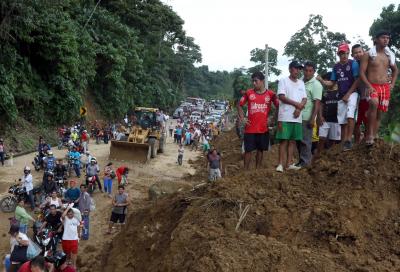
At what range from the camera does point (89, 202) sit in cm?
1132

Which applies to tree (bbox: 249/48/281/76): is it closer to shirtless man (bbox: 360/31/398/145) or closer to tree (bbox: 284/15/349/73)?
tree (bbox: 284/15/349/73)

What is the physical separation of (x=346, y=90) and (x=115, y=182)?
12.4 meters

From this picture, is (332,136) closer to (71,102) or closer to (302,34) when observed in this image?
(71,102)

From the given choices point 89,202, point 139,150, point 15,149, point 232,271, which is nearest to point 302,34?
point 139,150

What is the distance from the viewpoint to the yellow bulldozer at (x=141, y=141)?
68.6 feet

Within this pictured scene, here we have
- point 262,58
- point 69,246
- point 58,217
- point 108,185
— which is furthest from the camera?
point 262,58

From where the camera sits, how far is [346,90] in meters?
6.70

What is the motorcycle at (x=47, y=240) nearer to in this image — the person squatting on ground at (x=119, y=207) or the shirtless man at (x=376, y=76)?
the person squatting on ground at (x=119, y=207)

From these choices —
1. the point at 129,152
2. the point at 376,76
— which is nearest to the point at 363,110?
the point at 376,76

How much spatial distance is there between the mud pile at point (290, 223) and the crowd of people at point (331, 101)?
48 centimetres

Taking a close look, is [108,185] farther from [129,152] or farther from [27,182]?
[129,152]

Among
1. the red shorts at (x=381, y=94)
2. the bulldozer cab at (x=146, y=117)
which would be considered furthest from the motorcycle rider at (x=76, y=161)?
the red shorts at (x=381, y=94)

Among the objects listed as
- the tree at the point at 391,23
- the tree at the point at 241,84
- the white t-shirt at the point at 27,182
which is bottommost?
the white t-shirt at the point at 27,182

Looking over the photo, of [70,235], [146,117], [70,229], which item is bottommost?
[70,235]
